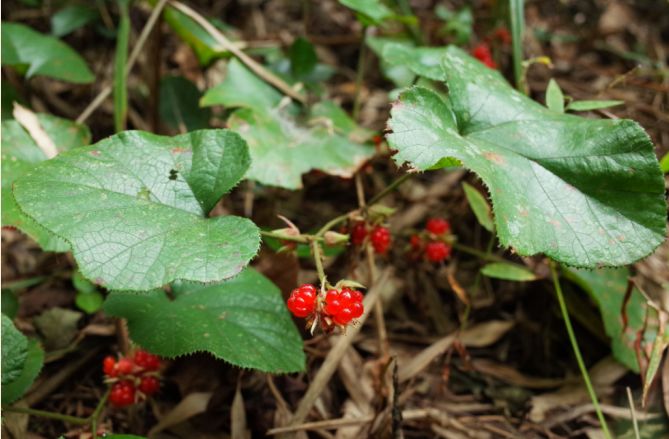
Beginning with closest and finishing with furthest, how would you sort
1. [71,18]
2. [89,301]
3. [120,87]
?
[89,301], [120,87], [71,18]

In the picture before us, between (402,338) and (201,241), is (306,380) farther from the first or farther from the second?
(201,241)

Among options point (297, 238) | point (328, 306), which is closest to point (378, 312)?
point (297, 238)

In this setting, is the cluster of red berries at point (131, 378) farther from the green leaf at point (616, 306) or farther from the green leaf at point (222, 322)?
the green leaf at point (616, 306)

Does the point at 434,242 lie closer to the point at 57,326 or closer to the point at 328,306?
the point at 328,306

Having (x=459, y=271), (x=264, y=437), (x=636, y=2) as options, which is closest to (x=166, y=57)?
(x=459, y=271)

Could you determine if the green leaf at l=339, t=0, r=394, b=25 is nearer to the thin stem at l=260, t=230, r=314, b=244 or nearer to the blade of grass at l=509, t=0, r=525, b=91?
the blade of grass at l=509, t=0, r=525, b=91

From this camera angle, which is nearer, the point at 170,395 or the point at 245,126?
the point at 170,395
